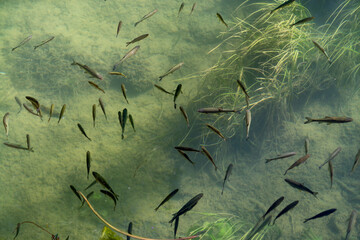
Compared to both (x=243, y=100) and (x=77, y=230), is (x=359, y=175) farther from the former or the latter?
(x=77, y=230)

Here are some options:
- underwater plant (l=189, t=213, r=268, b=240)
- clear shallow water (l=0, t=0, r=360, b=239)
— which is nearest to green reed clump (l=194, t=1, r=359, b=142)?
clear shallow water (l=0, t=0, r=360, b=239)

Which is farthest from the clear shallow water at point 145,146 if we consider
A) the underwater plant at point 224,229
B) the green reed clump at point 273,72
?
the green reed clump at point 273,72

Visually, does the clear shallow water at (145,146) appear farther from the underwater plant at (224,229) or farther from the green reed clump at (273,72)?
the green reed clump at (273,72)

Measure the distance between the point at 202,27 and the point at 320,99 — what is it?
300cm

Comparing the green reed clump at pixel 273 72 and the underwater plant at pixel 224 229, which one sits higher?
the green reed clump at pixel 273 72

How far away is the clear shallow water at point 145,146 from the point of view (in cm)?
334

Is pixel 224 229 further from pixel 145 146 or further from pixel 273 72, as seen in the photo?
pixel 273 72

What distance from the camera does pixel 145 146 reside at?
3.93 metres

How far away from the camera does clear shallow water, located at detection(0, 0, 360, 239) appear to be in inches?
131

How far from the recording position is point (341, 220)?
3.44 meters

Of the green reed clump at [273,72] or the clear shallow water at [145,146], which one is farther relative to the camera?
the green reed clump at [273,72]

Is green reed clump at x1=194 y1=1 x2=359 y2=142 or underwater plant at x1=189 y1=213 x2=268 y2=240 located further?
green reed clump at x1=194 y1=1 x2=359 y2=142

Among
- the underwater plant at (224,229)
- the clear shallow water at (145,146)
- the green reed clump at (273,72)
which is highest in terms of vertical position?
the green reed clump at (273,72)

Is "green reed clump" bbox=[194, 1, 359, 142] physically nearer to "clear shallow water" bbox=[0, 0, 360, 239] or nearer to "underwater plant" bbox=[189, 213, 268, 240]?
"clear shallow water" bbox=[0, 0, 360, 239]
